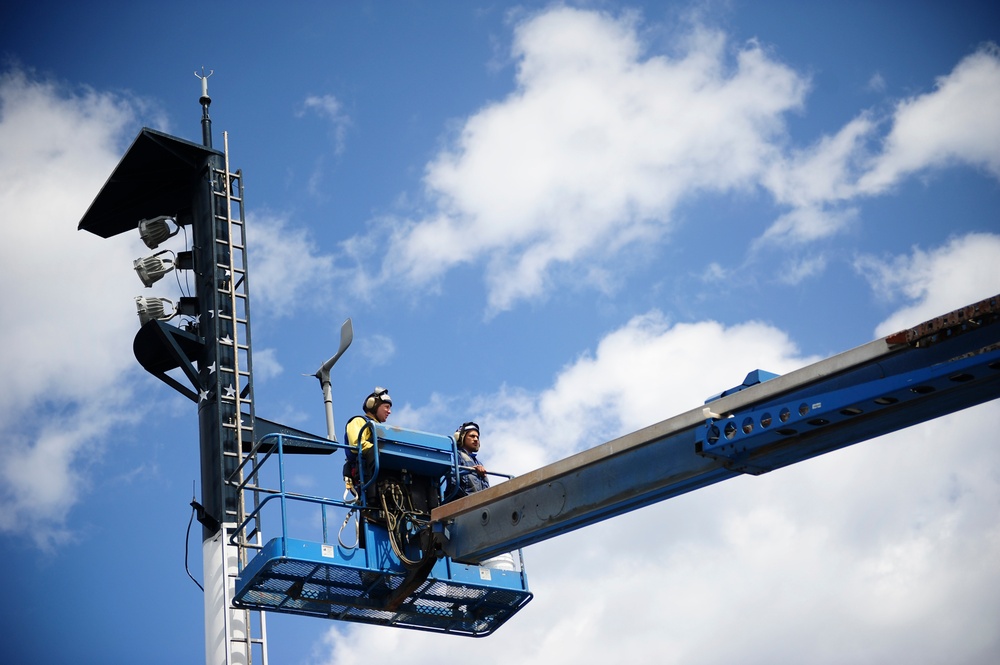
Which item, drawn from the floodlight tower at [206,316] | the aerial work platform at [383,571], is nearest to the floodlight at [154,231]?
the floodlight tower at [206,316]

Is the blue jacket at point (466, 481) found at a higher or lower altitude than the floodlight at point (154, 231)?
lower

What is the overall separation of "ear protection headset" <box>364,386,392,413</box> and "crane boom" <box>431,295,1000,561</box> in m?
1.59

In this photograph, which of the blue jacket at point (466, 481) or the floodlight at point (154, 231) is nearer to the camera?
the blue jacket at point (466, 481)

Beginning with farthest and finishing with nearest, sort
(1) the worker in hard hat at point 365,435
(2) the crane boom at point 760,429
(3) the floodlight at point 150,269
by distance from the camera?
(3) the floodlight at point 150,269, (1) the worker in hard hat at point 365,435, (2) the crane boom at point 760,429

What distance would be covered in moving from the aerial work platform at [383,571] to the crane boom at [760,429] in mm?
674

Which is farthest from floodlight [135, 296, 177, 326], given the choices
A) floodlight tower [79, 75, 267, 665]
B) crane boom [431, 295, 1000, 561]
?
crane boom [431, 295, 1000, 561]

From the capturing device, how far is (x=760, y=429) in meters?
12.0

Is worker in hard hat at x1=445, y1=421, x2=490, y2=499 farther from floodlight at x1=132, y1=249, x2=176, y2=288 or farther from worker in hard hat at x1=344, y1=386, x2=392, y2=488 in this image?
floodlight at x1=132, y1=249, x2=176, y2=288

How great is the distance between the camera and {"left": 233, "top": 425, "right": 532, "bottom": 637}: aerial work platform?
583 inches

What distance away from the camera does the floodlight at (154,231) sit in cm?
2367

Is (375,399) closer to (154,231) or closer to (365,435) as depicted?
(365,435)

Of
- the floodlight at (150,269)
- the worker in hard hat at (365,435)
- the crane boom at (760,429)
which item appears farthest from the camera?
the floodlight at (150,269)

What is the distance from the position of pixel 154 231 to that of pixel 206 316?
2.18 metres

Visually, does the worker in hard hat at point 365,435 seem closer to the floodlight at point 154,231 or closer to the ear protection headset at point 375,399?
the ear protection headset at point 375,399
